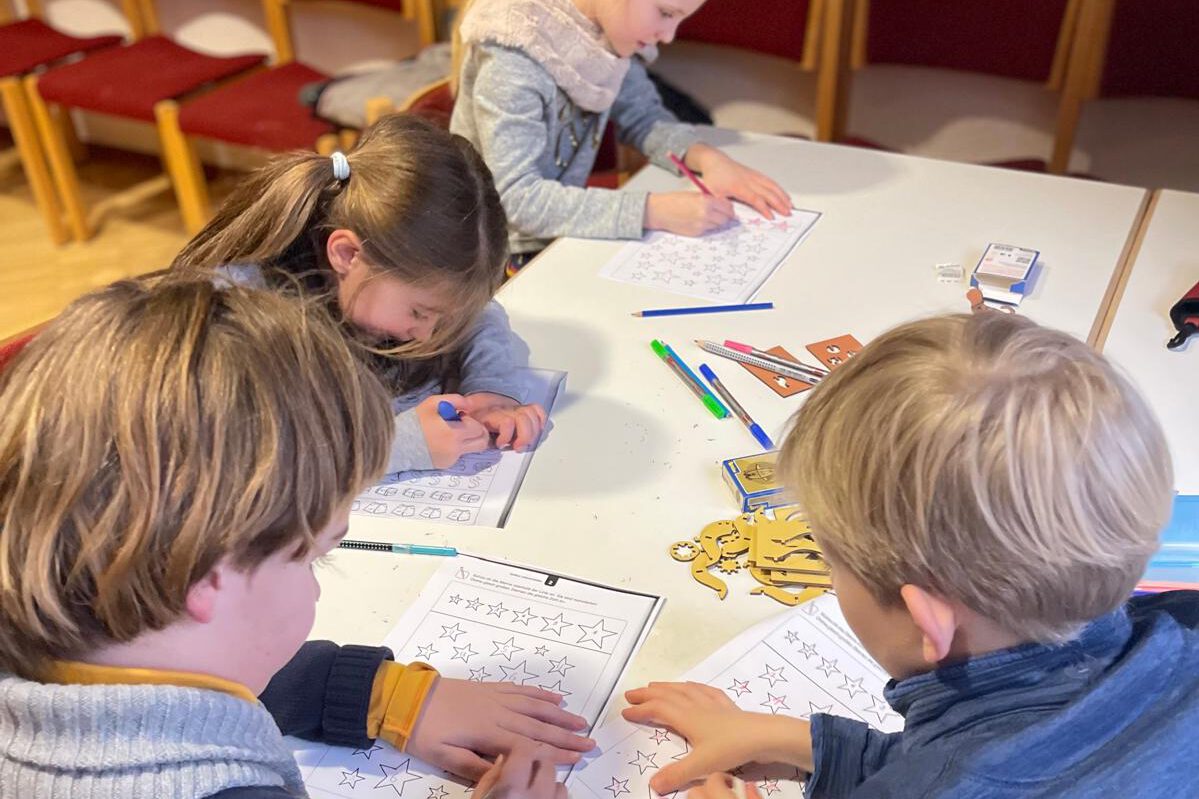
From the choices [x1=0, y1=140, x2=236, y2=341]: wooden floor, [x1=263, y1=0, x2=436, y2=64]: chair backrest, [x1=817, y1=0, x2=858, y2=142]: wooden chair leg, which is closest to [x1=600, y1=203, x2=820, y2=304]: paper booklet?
[x1=817, y1=0, x2=858, y2=142]: wooden chair leg

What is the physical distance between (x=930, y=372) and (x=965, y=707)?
0.22 meters

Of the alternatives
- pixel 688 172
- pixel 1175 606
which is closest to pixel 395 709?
pixel 1175 606

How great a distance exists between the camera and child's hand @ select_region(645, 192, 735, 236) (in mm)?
1502

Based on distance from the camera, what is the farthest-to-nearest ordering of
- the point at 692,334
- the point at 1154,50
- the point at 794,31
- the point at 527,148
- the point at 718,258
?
1. the point at 794,31
2. the point at 1154,50
3. the point at 527,148
4. the point at 718,258
5. the point at 692,334

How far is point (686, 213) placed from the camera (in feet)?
4.94

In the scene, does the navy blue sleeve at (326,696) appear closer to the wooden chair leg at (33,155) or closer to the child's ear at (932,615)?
the child's ear at (932,615)

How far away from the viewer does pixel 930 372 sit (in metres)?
0.61

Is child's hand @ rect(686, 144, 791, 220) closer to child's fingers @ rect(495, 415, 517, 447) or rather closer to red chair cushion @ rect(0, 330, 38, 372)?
child's fingers @ rect(495, 415, 517, 447)

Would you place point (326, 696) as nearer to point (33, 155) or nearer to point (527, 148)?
point (527, 148)

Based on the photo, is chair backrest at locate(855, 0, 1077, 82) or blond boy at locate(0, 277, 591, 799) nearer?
blond boy at locate(0, 277, 591, 799)

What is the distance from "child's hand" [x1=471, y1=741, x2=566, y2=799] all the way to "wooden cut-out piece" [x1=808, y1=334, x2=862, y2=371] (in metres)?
0.62

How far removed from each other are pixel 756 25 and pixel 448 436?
71.0 inches

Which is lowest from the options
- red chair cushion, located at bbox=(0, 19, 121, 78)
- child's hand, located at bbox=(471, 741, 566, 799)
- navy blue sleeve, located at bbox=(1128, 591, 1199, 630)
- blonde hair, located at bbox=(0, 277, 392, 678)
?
red chair cushion, located at bbox=(0, 19, 121, 78)

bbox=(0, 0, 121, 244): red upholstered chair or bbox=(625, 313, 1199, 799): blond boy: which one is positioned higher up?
bbox=(625, 313, 1199, 799): blond boy
